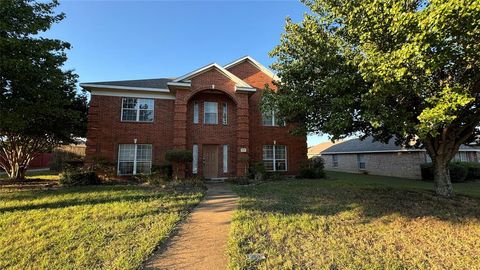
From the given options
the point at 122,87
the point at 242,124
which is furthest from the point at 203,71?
the point at 122,87

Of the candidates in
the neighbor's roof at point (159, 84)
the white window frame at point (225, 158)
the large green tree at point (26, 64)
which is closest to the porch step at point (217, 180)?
the white window frame at point (225, 158)

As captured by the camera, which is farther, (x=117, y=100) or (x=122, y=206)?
(x=117, y=100)

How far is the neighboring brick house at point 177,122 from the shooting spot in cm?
1554

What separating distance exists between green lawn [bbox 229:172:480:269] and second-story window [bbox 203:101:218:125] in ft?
26.0

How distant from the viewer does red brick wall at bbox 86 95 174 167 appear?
607 inches

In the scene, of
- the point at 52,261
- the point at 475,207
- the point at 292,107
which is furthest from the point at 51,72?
the point at 475,207

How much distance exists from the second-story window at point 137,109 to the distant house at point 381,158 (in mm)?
17924

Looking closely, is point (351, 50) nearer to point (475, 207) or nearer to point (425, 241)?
point (425, 241)

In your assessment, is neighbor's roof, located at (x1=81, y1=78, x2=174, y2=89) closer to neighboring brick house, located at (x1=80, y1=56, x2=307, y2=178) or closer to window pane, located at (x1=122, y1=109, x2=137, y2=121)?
neighboring brick house, located at (x1=80, y1=56, x2=307, y2=178)

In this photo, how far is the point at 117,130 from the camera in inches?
621

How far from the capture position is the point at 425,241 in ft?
19.6

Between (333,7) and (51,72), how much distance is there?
441 inches

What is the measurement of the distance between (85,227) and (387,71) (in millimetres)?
8489

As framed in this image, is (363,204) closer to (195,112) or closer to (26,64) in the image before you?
(195,112)
